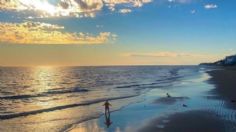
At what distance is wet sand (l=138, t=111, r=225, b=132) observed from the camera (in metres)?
17.9

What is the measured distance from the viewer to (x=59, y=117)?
24781mm

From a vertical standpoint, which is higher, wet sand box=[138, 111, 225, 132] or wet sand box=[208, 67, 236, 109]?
wet sand box=[208, 67, 236, 109]

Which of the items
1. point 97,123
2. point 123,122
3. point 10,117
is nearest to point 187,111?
point 123,122

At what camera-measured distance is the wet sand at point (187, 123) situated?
17927mm

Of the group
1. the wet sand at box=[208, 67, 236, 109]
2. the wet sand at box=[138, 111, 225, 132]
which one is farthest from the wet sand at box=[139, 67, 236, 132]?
the wet sand at box=[208, 67, 236, 109]

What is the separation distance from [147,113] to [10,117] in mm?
10934

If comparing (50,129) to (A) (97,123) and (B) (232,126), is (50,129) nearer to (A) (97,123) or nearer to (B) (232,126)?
(A) (97,123)

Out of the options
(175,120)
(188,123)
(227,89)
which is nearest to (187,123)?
(188,123)

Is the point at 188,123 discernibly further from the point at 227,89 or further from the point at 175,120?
the point at 227,89

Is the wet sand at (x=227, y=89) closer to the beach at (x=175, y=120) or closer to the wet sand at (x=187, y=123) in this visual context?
the beach at (x=175, y=120)

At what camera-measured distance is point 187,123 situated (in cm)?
1966

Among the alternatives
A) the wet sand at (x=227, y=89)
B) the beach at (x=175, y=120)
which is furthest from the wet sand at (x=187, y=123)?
the wet sand at (x=227, y=89)

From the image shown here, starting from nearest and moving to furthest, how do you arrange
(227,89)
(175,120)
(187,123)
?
(187,123)
(175,120)
(227,89)

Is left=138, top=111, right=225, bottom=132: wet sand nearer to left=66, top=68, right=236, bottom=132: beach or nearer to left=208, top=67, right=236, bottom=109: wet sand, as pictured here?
left=66, top=68, right=236, bottom=132: beach
